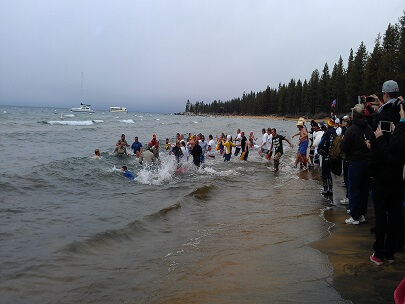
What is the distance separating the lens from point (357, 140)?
20.2ft

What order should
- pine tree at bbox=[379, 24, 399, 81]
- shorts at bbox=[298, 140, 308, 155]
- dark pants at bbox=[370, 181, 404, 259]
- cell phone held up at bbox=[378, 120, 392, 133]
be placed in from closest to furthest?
cell phone held up at bbox=[378, 120, 392, 133]
dark pants at bbox=[370, 181, 404, 259]
shorts at bbox=[298, 140, 308, 155]
pine tree at bbox=[379, 24, 399, 81]

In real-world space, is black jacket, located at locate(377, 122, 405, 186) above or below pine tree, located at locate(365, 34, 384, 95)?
below

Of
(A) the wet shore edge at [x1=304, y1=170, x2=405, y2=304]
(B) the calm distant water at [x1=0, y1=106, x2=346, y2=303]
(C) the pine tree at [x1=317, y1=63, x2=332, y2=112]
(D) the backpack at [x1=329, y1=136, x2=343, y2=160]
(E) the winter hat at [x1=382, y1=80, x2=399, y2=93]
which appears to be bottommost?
(B) the calm distant water at [x1=0, y1=106, x2=346, y2=303]

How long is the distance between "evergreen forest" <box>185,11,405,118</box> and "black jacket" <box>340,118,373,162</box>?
47.4 m

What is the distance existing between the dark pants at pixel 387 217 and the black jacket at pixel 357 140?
62.1 inches

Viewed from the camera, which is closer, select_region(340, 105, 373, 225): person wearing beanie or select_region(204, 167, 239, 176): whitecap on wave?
select_region(340, 105, 373, 225): person wearing beanie

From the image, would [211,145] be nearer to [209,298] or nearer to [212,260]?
[212,260]

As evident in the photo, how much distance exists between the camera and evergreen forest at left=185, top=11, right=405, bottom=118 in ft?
189

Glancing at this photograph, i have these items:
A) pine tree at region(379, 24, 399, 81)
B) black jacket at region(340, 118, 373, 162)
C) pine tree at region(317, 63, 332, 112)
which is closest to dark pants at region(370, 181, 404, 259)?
black jacket at region(340, 118, 373, 162)

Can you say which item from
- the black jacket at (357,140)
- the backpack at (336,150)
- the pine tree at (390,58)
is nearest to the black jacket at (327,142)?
the backpack at (336,150)

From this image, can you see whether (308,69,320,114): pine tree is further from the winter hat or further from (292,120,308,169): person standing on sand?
the winter hat

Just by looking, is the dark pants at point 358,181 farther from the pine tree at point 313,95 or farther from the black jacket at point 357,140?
the pine tree at point 313,95

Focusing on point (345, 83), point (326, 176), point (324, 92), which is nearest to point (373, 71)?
point (345, 83)

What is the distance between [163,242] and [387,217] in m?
4.15
